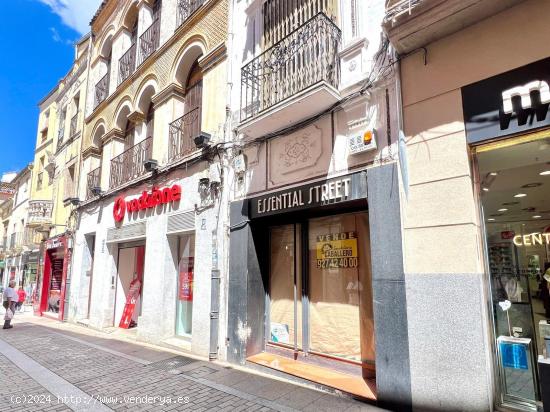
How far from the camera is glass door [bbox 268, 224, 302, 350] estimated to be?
20.5 ft

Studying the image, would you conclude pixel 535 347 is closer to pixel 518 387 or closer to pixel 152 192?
pixel 518 387

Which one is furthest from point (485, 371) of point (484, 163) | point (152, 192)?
point (152, 192)

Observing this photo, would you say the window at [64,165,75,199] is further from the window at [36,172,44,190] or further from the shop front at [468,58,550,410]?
the shop front at [468,58,550,410]

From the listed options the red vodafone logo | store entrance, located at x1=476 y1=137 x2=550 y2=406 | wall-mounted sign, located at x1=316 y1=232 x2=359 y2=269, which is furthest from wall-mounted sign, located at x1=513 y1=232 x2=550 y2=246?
the red vodafone logo

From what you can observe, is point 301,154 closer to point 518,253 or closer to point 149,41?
point 518,253

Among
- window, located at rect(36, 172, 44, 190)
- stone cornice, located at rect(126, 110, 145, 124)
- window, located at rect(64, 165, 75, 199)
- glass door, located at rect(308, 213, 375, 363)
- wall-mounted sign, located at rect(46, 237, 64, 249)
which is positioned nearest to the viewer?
glass door, located at rect(308, 213, 375, 363)

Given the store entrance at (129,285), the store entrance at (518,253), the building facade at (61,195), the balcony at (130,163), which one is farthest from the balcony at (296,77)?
Result: the building facade at (61,195)

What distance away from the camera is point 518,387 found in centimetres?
377

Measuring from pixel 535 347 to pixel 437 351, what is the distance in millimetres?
1033

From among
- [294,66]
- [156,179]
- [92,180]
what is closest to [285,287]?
[294,66]

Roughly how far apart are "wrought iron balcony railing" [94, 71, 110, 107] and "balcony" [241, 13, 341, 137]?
9.38 meters

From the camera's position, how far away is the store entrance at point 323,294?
5.38 metres

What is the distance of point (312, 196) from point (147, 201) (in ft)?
18.9

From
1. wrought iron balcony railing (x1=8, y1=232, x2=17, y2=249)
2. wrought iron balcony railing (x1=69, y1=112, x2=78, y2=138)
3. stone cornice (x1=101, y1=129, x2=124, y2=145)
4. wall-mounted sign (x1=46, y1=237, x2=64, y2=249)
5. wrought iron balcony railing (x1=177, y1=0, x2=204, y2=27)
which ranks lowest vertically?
wall-mounted sign (x1=46, y1=237, x2=64, y2=249)
